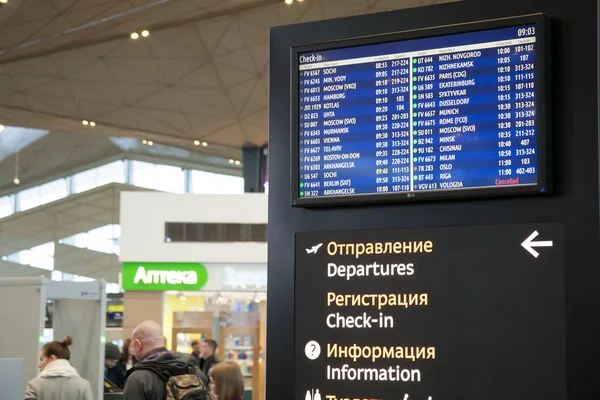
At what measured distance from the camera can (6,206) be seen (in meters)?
42.7

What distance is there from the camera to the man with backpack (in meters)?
5.17

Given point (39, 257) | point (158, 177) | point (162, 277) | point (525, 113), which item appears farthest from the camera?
point (39, 257)

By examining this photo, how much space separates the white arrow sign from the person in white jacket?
17.7 ft

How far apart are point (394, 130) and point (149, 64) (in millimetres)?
20767

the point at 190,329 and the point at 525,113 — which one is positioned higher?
the point at 525,113

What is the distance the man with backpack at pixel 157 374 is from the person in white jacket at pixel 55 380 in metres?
2.34

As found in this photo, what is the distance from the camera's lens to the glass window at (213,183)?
40406 millimetres

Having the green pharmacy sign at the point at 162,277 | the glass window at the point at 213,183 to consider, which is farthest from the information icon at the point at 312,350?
the glass window at the point at 213,183

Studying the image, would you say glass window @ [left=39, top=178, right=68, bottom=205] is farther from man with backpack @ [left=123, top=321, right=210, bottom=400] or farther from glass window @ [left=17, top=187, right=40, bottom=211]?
man with backpack @ [left=123, top=321, right=210, bottom=400]

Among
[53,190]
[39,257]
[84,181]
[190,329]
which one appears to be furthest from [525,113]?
[39,257]

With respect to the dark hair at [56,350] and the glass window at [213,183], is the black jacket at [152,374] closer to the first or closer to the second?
the dark hair at [56,350]

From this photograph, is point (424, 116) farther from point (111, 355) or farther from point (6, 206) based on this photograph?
point (6, 206)

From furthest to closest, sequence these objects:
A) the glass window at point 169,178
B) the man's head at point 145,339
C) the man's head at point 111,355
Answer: the glass window at point 169,178 < the man's head at point 111,355 < the man's head at point 145,339

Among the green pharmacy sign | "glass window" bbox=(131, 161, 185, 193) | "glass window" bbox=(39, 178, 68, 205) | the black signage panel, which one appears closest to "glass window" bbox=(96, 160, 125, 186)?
"glass window" bbox=(131, 161, 185, 193)
